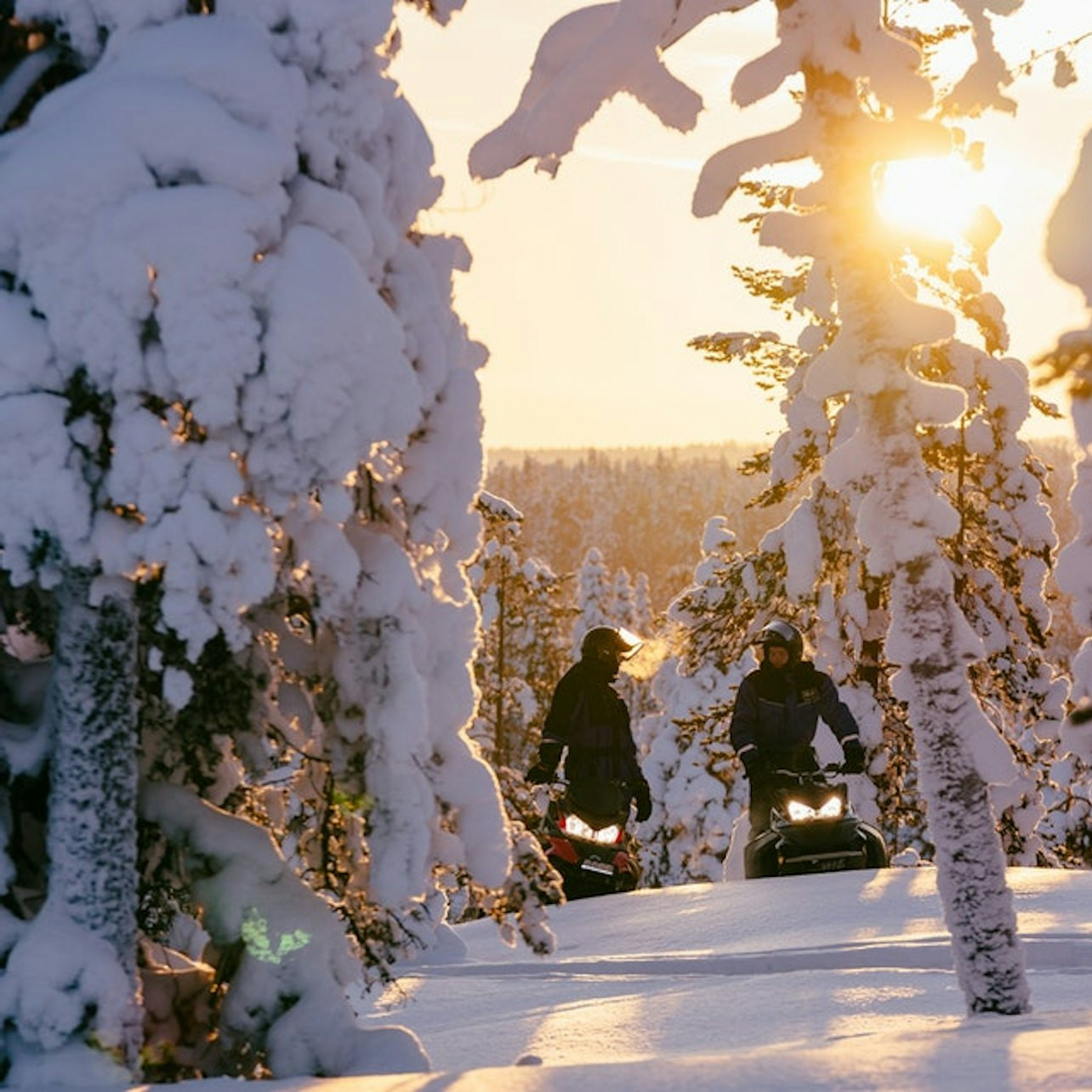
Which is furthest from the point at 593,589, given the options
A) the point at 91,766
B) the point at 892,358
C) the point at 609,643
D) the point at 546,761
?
the point at 91,766

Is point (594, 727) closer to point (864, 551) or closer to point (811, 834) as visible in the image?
point (811, 834)

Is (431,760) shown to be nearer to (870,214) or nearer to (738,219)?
(870,214)

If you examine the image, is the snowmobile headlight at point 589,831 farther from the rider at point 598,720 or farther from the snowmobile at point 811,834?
the snowmobile at point 811,834

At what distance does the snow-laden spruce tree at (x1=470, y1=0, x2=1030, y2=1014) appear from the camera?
6.55 metres

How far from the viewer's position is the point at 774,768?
1196 cm

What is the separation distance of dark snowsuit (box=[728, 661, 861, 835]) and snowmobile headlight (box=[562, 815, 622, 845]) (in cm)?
158

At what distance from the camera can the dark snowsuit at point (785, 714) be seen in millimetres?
12039

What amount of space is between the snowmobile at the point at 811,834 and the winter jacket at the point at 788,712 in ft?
0.81

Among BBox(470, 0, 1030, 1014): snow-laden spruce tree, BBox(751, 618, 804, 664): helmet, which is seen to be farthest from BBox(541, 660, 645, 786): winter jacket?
BBox(470, 0, 1030, 1014): snow-laden spruce tree

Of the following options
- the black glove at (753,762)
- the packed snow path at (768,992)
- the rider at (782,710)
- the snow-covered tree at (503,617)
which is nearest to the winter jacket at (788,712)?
the rider at (782,710)

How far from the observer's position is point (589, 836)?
13281mm

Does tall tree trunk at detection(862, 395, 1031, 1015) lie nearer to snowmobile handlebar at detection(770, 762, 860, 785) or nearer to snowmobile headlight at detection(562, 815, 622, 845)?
snowmobile handlebar at detection(770, 762, 860, 785)

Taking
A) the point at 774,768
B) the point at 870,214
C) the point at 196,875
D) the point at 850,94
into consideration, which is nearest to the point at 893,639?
the point at 870,214

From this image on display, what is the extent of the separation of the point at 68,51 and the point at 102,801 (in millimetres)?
2829
